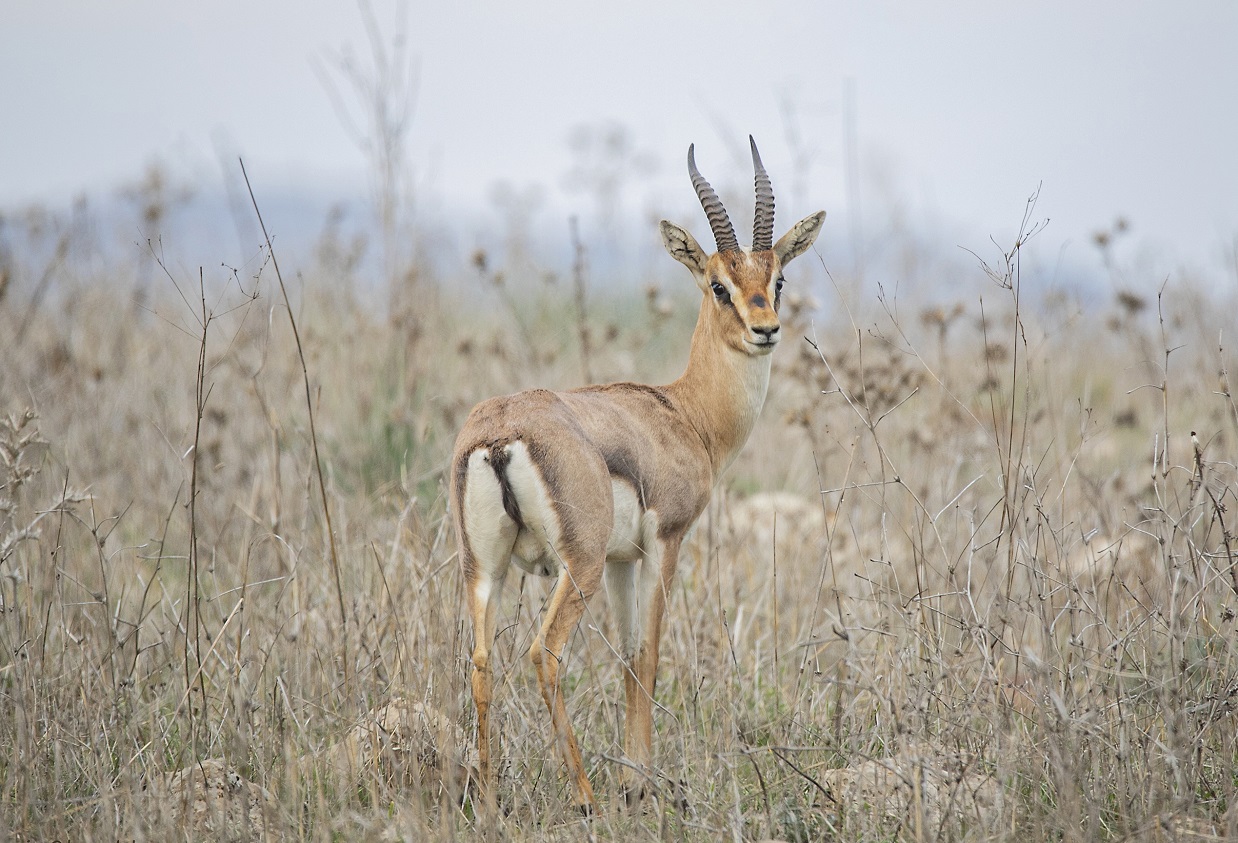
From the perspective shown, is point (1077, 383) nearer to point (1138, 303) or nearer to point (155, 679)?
point (1138, 303)

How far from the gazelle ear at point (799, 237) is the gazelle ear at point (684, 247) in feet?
1.21

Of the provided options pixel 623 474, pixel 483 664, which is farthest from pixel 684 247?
pixel 483 664

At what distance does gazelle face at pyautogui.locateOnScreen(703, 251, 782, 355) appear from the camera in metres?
4.65

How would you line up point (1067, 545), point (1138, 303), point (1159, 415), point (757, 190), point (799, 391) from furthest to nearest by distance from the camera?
point (1159, 415), point (799, 391), point (1138, 303), point (757, 190), point (1067, 545)

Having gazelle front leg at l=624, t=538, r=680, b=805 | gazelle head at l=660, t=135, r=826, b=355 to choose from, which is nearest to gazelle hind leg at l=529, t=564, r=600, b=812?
gazelle front leg at l=624, t=538, r=680, b=805

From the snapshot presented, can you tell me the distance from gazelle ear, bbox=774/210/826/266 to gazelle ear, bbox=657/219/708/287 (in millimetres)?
369

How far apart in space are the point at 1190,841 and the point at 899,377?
10.3ft

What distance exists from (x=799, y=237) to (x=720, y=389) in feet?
3.06

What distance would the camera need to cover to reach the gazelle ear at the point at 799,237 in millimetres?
5219

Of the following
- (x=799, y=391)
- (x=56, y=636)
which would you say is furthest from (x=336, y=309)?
(x=56, y=636)

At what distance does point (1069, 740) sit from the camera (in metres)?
3.42

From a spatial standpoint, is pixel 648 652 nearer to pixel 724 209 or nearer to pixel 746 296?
pixel 746 296

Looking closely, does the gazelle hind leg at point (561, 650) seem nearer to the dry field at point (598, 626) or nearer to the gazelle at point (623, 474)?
the gazelle at point (623, 474)

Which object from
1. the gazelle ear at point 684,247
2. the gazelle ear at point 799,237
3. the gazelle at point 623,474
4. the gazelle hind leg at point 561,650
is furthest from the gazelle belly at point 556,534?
the gazelle ear at point 799,237
